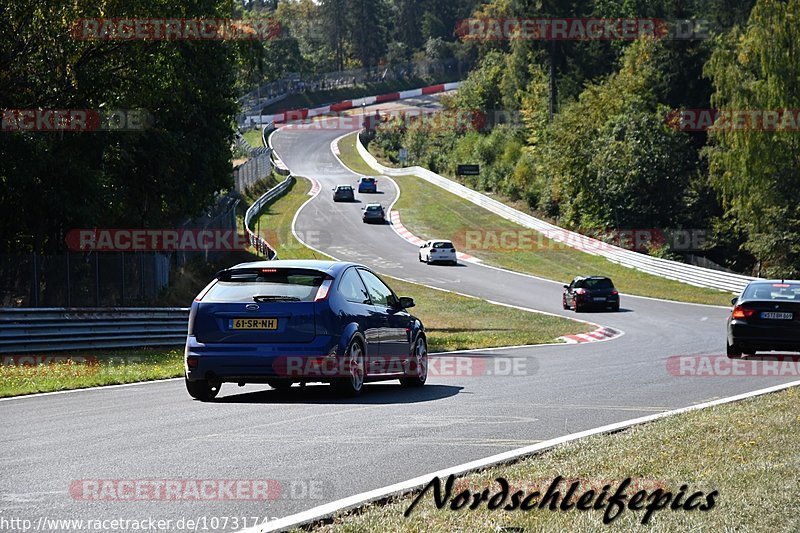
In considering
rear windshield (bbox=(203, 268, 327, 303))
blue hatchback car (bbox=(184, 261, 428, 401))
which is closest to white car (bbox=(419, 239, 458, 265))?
blue hatchback car (bbox=(184, 261, 428, 401))

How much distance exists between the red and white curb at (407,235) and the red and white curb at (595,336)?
1142 inches

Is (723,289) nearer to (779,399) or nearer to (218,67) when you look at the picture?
(218,67)

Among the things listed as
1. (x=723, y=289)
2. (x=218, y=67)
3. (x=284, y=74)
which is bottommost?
(x=723, y=289)

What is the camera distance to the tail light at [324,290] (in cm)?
1249

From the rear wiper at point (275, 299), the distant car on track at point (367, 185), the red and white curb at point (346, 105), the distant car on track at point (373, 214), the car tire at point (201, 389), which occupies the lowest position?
the car tire at point (201, 389)

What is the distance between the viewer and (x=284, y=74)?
172m

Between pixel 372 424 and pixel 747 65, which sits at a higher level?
pixel 747 65

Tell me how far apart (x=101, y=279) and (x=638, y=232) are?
148ft

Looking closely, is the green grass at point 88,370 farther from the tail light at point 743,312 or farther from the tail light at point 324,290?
the tail light at point 743,312

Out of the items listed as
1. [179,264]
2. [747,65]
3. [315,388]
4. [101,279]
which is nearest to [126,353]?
[101,279]

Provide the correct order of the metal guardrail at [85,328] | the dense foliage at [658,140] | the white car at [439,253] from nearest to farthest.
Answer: the metal guardrail at [85,328] → the dense foliage at [658,140] → the white car at [439,253]

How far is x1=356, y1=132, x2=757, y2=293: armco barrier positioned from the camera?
5072 centimetres

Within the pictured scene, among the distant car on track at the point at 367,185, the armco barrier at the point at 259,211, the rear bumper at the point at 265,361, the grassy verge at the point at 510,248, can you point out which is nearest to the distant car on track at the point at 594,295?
the grassy verge at the point at 510,248

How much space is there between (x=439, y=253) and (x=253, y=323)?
46723 mm
